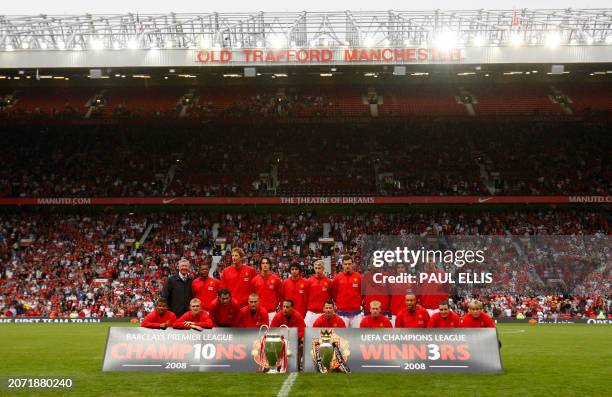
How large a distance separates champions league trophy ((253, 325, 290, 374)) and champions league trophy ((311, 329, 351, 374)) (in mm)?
512

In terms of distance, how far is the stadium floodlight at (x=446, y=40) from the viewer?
3475 cm

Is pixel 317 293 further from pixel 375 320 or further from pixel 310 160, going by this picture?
pixel 310 160

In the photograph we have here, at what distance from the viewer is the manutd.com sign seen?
1368 inches

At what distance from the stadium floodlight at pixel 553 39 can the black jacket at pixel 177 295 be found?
2602 cm

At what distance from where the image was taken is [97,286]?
38156 millimetres

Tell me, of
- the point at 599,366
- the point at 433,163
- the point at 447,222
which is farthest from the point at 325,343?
the point at 433,163

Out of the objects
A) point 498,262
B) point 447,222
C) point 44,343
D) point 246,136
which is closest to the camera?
point 44,343

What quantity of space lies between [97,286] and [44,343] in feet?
55.3

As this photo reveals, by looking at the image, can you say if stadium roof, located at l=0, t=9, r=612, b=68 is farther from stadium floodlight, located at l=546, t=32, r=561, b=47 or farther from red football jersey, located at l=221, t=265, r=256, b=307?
red football jersey, located at l=221, t=265, r=256, b=307

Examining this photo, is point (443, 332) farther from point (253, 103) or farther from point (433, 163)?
point (253, 103)

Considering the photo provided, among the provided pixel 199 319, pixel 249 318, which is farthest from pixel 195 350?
pixel 249 318

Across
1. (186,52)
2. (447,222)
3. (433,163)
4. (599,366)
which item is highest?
(186,52)

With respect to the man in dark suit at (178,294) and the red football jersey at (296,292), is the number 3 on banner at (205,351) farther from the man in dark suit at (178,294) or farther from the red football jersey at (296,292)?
the red football jersey at (296,292)

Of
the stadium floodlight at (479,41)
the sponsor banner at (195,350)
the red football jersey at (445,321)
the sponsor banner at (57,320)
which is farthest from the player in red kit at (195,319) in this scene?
the stadium floodlight at (479,41)
